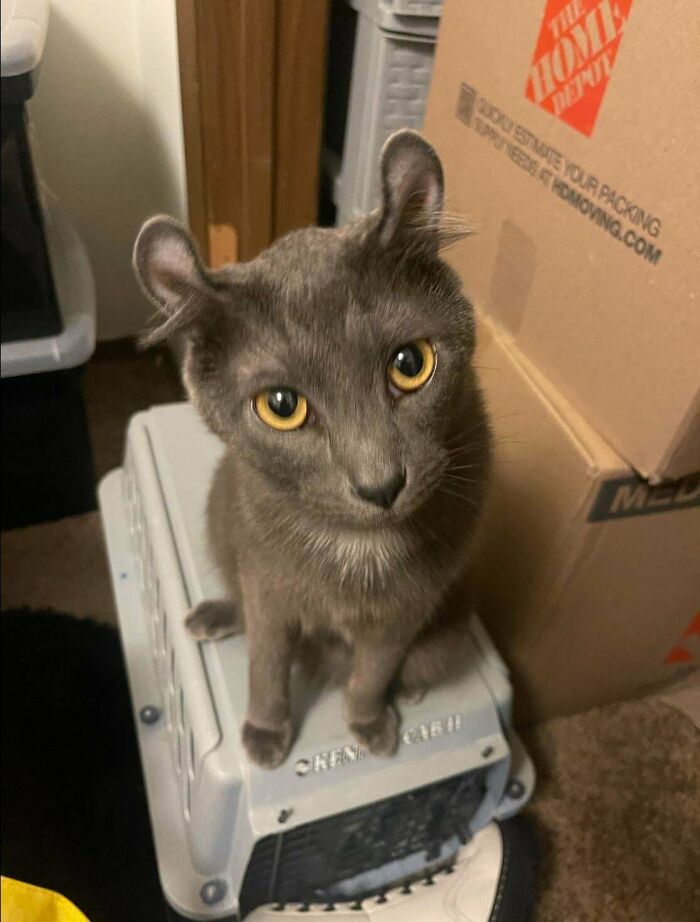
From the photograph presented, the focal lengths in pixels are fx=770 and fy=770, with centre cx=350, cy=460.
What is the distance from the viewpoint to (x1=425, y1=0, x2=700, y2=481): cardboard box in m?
0.67

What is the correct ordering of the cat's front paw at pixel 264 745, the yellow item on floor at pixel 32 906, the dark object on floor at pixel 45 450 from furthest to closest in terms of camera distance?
the dark object on floor at pixel 45 450, the cat's front paw at pixel 264 745, the yellow item on floor at pixel 32 906

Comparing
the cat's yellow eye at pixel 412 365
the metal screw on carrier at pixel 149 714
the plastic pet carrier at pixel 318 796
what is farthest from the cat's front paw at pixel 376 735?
the cat's yellow eye at pixel 412 365

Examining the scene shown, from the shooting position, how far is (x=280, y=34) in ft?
3.62

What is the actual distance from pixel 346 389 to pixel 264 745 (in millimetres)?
434

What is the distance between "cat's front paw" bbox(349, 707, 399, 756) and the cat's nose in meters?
0.38

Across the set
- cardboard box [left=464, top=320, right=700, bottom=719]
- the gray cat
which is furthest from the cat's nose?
cardboard box [left=464, top=320, right=700, bottom=719]

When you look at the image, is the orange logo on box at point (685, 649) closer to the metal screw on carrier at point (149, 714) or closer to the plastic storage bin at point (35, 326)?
Answer: the metal screw on carrier at point (149, 714)

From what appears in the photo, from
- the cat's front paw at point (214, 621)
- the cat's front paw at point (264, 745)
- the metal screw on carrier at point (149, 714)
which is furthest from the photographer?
the metal screw on carrier at point (149, 714)

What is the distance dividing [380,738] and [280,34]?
3.16 feet

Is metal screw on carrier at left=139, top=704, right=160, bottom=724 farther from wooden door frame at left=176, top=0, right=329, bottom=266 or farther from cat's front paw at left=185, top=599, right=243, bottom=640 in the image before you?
wooden door frame at left=176, top=0, right=329, bottom=266

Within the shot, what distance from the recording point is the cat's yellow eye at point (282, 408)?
1.94 ft

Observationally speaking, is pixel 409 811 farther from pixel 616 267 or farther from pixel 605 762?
pixel 616 267

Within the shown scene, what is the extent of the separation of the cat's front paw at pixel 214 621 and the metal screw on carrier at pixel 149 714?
194mm

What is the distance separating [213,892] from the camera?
0.87 metres
